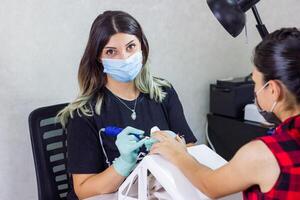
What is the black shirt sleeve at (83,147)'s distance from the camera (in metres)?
1.29

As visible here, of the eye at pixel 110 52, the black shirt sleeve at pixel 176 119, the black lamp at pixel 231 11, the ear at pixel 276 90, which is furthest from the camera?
the black shirt sleeve at pixel 176 119

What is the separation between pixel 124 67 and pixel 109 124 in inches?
9.6

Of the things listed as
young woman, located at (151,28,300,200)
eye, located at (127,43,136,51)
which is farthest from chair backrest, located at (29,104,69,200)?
young woman, located at (151,28,300,200)

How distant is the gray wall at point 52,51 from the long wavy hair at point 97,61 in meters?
0.30

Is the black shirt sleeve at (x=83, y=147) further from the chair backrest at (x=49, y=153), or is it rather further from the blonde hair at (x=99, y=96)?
the chair backrest at (x=49, y=153)

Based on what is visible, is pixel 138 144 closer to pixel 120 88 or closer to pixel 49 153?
pixel 120 88

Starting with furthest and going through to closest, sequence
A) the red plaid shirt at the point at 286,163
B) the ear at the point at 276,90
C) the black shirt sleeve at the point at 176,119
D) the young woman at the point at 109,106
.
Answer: the black shirt sleeve at the point at 176,119, the young woman at the point at 109,106, the ear at the point at 276,90, the red plaid shirt at the point at 286,163

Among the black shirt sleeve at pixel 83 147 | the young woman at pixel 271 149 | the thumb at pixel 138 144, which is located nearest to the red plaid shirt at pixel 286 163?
the young woman at pixel 271 149

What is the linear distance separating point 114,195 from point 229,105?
1.12 m

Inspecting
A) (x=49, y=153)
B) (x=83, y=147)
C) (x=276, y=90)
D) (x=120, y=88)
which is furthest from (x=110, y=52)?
(x=276, y=90)

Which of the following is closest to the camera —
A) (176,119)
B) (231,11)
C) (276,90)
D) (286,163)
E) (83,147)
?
(286,163)

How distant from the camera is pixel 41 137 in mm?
1451

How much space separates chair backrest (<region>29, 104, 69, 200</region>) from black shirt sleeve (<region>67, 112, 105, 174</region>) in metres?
0.17

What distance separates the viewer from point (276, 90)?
88 cm
